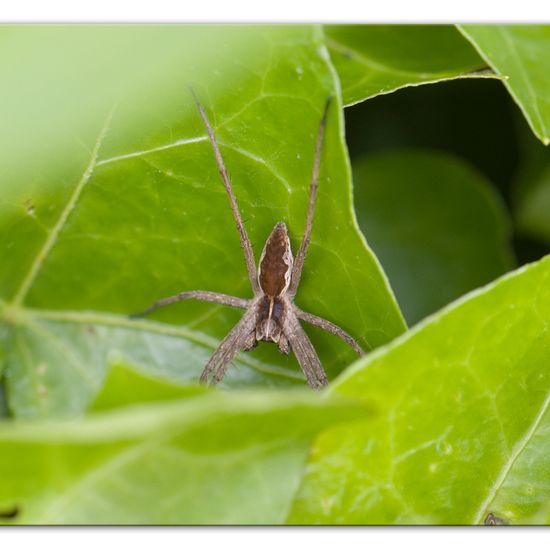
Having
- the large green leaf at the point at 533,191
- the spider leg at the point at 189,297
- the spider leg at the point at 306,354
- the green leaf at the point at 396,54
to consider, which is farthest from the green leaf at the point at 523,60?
the spider leg at the point at 189,297

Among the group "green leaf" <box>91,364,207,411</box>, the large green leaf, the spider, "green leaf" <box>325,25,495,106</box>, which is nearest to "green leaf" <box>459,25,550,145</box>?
"green leaf" <box>325,25,495,106</box>

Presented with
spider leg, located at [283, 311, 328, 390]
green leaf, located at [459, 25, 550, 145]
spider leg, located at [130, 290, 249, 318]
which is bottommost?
spider leg, located at [283, 311, 328, 390]

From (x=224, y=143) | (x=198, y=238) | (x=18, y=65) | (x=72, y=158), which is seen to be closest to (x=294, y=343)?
(x=198, y=238)

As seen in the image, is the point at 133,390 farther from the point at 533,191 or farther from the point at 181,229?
the point at 533,191

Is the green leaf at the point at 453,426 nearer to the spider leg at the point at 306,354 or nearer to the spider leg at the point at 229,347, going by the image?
A: the spider leg at the point at 306,354

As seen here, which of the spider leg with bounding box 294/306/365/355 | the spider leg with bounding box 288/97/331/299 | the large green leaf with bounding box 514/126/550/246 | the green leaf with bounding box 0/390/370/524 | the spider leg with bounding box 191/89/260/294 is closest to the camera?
the green leaf with bounding box 0/390/370/524

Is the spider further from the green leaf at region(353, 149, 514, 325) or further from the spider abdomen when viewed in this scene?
the green leaf at region(353, 149, 514, 325)

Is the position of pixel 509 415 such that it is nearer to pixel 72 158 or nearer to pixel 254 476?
pixel 254 476
